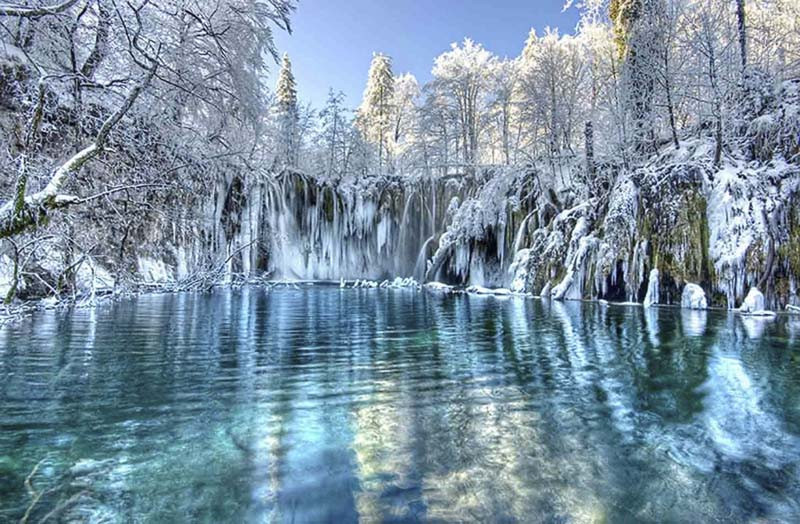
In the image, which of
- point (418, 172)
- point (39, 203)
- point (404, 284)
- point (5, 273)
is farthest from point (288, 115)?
point (39, 203)

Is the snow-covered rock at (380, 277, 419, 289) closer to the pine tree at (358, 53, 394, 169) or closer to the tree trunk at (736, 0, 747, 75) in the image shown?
the tree trunk at (736, 0, 747, 75)

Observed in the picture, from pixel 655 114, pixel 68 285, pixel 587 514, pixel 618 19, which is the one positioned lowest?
pixel 587 514

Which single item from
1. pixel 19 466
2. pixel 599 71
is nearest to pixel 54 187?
pixel 19 466

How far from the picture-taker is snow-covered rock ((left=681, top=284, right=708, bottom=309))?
11.0m

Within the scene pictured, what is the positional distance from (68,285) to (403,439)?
37.6ft

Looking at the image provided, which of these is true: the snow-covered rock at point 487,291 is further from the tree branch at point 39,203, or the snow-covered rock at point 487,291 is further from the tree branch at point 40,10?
the tree branch at point 40,10

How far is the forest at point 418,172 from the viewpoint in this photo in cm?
640

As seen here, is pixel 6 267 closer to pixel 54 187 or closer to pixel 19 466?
pixel 54 187

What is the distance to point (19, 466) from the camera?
2.46m

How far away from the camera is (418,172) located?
2950 cm

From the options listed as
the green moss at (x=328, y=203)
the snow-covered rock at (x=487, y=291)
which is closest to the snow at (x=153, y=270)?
the green moss at (x=328, y=203)

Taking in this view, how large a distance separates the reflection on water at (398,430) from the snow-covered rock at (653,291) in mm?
5620

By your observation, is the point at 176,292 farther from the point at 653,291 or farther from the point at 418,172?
the point at 418,172

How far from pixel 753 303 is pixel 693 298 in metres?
1.35
